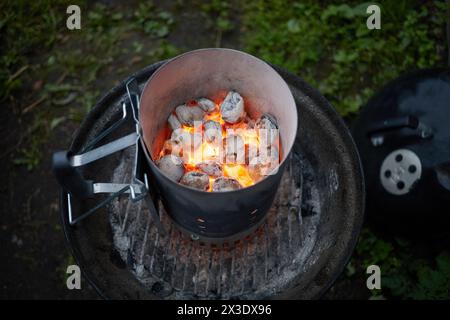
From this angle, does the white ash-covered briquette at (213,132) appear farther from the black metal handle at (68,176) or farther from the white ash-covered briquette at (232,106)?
the black metal handle at (68,176)

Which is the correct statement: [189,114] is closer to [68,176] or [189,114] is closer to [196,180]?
[196,180]

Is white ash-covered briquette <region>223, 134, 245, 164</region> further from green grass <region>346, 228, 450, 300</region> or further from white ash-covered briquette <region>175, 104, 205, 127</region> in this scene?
green grass <region>346, 228, 450, 300</region>

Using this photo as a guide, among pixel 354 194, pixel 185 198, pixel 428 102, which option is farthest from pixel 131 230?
pixel 428 102

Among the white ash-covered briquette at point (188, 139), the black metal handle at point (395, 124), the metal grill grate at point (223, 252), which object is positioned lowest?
the metal grill grate at point (223, 252)

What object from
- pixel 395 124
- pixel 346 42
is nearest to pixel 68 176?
pixel 395 124

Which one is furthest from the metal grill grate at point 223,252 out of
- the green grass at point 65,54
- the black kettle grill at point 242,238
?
the green grass at point 65,54

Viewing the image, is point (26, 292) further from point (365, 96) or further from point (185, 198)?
point (365, 96)
